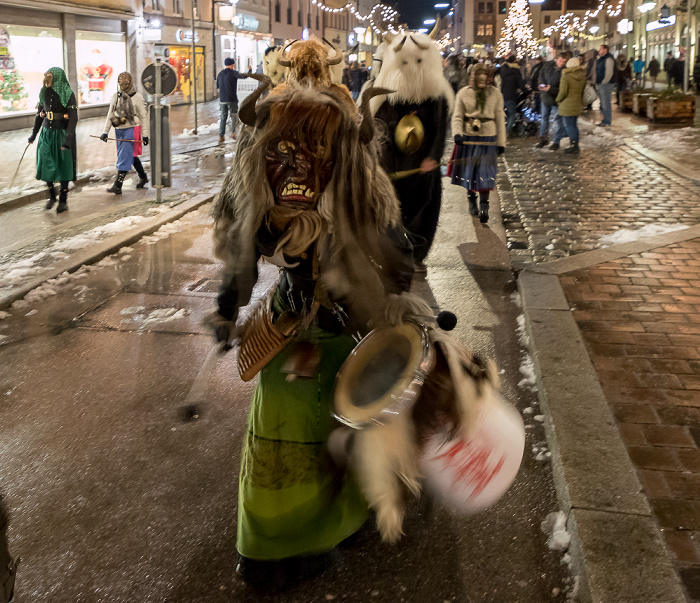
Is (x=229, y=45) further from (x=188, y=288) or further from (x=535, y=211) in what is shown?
(x=188, y=288)

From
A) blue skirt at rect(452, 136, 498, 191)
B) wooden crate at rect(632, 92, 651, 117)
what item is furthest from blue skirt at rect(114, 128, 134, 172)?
wooden crate at rect(632, 92, 651, 117)

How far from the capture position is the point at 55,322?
5.74 m

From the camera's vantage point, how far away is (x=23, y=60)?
67.3 ft

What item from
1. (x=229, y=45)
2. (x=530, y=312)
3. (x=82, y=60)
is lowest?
(x=530, y=312)

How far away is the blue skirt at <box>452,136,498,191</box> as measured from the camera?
27.9ft

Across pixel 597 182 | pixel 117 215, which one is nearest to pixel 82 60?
pixel 117 215

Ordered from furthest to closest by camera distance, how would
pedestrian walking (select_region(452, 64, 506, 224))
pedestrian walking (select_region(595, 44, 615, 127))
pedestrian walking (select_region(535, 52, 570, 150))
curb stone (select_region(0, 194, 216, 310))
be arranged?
1. pedestrian walking (select_region(595, 44, 615, 127))
2. pedestrian walking (select_region(535, 52, 570, 150))
3. pedestrian walking (select_region(452, 64, 506, 224))
4. curb stone (select_region(0, 194, 216, 310))

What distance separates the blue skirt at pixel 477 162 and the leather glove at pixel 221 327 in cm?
643

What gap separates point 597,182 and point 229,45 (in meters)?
32.2

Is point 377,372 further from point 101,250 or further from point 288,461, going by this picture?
point 101,250

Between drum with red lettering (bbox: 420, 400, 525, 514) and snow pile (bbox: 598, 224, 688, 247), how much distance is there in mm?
5932

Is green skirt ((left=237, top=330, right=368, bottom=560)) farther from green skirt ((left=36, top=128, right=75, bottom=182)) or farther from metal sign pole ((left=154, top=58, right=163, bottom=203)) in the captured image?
metal sign pole ((left=154, top=58, right=163, bottom=203))

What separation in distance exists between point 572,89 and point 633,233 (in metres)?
7.08

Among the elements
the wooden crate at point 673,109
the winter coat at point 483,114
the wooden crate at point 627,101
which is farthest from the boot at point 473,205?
the wooden crate at point 627,101
